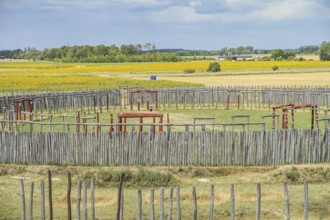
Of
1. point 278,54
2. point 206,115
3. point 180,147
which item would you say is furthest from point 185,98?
point 278,54

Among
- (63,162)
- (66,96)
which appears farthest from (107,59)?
(63,162)

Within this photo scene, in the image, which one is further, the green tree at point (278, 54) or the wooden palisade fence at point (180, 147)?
the green tree at point (278, 54)

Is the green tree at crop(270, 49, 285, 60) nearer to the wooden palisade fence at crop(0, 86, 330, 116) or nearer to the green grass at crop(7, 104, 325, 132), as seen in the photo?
the wooden palisade fence at crop(0, 86, 330, 116)

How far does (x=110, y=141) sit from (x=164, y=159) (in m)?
2.08

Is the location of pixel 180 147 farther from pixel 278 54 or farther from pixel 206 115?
pixel 278 54

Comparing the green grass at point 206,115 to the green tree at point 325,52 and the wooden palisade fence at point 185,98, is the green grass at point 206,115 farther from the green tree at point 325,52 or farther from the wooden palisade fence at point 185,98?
the green tree at point 325,52

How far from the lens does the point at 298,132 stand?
2158 centimetres

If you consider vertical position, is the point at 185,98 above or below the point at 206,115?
above

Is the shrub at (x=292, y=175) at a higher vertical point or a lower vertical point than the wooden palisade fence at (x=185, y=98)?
lower

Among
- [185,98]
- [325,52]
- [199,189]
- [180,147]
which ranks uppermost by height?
[325,52]

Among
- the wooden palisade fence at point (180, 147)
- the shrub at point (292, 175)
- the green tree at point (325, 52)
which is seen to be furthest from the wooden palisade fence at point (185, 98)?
the green tree at point (325, 52)

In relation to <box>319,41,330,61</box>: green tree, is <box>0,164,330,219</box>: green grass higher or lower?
lower

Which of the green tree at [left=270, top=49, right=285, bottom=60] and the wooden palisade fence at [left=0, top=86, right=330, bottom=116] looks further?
the green tree at [left=270, top=49, right=285, bottom=60]

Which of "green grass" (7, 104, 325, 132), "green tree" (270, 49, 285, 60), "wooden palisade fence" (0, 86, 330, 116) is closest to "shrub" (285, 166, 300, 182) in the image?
"green grass" (7, 104, 325, 132)
